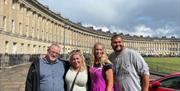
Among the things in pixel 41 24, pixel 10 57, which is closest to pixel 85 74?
pixel 10 57

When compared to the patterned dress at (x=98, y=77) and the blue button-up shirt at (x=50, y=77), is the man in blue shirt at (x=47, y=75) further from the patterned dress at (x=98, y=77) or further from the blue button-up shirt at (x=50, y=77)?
the patterned dress at (x=98, y=77)

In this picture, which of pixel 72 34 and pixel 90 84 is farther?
pixel 72 34

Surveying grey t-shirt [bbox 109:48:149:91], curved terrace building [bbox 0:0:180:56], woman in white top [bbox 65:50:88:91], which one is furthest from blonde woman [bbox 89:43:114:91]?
curved terrace building [bbox 0:0:180:56]

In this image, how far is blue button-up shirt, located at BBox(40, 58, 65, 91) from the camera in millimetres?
5617

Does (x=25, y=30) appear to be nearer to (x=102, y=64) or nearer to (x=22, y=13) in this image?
(x=22, y=13)

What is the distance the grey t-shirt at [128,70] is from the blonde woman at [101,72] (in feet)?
1.10

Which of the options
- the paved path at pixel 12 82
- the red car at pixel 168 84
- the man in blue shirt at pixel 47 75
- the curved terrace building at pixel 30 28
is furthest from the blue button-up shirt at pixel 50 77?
the curved terrace building at pixel 30 28

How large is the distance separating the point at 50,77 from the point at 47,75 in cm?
6

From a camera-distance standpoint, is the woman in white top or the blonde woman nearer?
the blonde woman

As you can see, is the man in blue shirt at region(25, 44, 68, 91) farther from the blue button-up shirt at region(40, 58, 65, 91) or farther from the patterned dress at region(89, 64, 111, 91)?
the patterned dress at region(89, 64, 111, 91)

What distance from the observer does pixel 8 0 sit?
46.7m

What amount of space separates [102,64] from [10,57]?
1162 inches

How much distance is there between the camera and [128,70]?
5.80 meters

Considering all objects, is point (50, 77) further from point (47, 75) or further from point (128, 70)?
point (128, 70)
